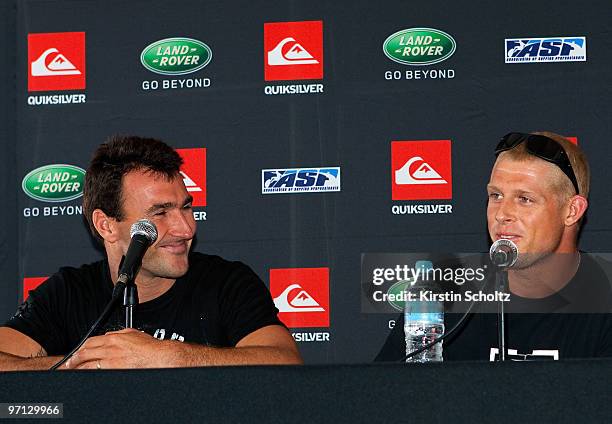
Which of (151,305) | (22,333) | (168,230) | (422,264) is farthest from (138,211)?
(422,264)

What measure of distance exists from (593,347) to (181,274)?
1166 mm

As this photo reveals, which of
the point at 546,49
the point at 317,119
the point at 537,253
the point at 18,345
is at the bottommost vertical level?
the point at 18,345

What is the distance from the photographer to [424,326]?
2.49m

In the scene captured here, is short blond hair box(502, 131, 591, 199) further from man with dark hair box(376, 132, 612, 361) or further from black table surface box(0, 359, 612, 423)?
black table surface box(0, 359, 612, 423)

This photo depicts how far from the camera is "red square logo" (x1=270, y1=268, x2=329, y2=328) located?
3.46 m

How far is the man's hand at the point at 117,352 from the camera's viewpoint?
6.48 ft

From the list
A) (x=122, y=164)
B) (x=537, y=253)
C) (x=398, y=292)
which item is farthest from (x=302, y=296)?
(x=537, y=253)

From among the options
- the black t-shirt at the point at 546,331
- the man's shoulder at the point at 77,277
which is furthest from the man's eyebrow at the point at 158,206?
the black t-shirt at the point at 546,331

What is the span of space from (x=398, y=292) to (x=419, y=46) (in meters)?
1.00

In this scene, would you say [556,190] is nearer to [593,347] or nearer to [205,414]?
[593,347]

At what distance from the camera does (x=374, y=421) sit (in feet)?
3.92

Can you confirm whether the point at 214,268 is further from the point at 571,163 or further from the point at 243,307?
the point at 571,163

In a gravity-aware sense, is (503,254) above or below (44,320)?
above

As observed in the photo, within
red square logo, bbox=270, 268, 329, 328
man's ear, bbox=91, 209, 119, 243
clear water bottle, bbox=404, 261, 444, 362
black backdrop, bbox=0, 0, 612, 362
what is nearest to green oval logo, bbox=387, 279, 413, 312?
black backdrop, bbox=0, 0, 612, 362
